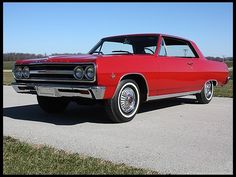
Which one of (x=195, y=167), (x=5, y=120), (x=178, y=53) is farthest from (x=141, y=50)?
(x=195, y=167)

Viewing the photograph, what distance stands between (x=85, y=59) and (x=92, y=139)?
137cm

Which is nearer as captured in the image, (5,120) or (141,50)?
(5,120)

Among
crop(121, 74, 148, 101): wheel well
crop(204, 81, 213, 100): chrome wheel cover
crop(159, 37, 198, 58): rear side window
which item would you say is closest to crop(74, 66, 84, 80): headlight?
crop(121, 74, 148, 101): wheel well

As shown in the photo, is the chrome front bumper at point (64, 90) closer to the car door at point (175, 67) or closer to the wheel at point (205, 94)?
the car door at point (175, 67)

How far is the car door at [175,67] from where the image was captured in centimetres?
705

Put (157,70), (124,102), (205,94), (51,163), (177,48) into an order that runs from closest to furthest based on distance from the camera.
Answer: (51,163)
(124,102)
(157,70)
(177,48)
(205,94)

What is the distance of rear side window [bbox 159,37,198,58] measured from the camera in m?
7.50

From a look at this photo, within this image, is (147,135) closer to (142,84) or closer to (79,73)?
(79,73)

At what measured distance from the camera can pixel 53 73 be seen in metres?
6.07

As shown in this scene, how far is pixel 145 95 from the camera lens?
667cm

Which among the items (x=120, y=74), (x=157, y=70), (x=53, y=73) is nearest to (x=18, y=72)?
(x=53, y=73)

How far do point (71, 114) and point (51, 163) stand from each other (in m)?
3.50

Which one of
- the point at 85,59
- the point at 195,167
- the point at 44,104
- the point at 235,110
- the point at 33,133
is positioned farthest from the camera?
the point at 235,110

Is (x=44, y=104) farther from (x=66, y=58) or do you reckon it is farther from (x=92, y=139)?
(x=92, y=139)
